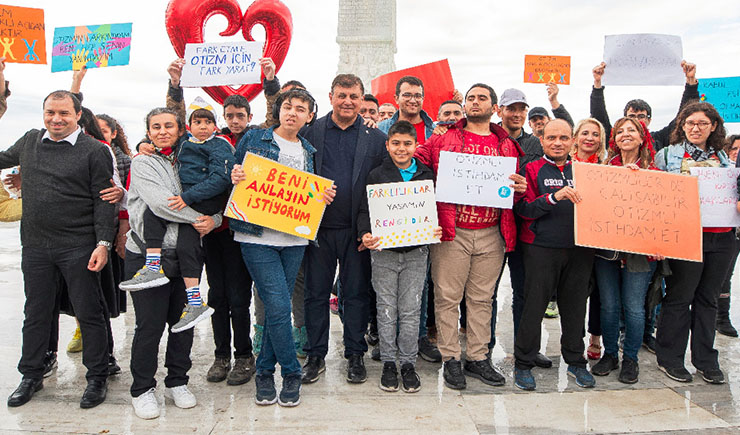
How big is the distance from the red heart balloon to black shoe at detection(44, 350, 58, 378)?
2.80 metres

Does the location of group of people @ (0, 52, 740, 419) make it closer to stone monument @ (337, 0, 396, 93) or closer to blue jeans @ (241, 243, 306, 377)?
blue jeans @ (241, 243, 306, 377)

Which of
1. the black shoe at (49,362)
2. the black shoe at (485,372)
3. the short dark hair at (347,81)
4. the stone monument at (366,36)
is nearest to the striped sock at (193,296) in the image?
the black shoe at (49,362)

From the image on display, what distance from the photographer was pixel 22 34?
173 inches


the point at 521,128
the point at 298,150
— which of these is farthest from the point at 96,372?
the point at 521,128

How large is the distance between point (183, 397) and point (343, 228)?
4.77 ft

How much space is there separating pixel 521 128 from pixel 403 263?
1.61m

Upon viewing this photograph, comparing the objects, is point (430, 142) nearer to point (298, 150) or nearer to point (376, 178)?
point (376, 178)

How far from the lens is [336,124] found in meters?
3.38

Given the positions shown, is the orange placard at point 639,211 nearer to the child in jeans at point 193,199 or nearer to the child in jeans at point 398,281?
the child in jeans at point 398,281

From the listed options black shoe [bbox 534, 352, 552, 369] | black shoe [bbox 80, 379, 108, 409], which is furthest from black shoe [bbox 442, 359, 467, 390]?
black shoe [bbox 80, 379, 108, 409]

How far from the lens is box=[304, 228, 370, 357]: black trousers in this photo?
10.9 feet

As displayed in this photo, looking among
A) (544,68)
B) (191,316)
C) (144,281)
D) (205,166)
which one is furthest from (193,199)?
(544,68)

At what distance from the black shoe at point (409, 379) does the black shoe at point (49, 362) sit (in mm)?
2456

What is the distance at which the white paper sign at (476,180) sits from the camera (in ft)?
10.6
